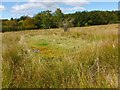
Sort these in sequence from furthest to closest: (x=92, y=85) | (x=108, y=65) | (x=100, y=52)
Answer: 1. (x=100, y=52)
2. (x=108, y=65)
3. (x=92, y=85)

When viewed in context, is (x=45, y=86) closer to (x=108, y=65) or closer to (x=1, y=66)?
(x=1, y=66)

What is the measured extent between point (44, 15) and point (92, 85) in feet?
166

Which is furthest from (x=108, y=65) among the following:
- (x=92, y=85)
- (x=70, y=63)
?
(x=92, y=85)

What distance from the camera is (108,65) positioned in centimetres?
405

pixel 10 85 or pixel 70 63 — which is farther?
pixel 70 63

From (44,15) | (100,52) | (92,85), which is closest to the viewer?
(92,85)

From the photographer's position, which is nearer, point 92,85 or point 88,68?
point 92,85

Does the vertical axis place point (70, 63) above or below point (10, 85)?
above

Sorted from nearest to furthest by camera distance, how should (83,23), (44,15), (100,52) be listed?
(100,52), (83,23), (44,15)

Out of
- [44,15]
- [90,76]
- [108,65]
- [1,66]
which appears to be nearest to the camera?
[90,76]

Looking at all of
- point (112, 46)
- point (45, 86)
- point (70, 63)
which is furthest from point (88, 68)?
point (112, 46)

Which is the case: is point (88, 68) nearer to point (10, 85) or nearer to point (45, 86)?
point (45, 86)

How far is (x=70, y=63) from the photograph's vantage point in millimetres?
3885

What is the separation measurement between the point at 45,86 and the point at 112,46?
1749 millimetres
